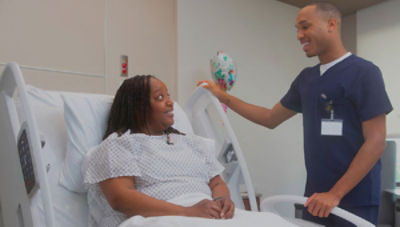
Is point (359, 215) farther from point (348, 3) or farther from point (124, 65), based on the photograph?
point (348, 3)

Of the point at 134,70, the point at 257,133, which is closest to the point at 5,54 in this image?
the point at 134,70

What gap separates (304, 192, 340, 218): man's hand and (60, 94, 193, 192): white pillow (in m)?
0.88

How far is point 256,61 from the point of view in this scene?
3742 mm

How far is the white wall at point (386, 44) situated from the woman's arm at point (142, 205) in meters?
3.50

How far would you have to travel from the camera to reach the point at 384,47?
156 inches

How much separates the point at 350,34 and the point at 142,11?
2.93 metres

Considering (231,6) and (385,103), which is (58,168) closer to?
(385,103)

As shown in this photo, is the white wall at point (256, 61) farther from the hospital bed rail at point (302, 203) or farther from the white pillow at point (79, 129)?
the hospital bed rail at point (302, 203)

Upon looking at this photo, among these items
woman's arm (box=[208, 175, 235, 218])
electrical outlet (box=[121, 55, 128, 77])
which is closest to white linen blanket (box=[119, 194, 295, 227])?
woman's arm (box=[208, 175, 235, 218])

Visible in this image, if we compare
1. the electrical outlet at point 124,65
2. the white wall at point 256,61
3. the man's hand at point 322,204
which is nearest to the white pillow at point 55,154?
the man's hand at point 322,204

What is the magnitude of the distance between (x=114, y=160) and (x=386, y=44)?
3797mm

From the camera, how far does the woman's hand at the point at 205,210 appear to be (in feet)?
3.58

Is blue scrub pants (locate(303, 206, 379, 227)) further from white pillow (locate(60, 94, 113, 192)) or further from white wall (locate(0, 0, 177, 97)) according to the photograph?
white wall (locate(0, 0, 177, 97))

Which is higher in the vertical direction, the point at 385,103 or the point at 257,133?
the point at 385,103
